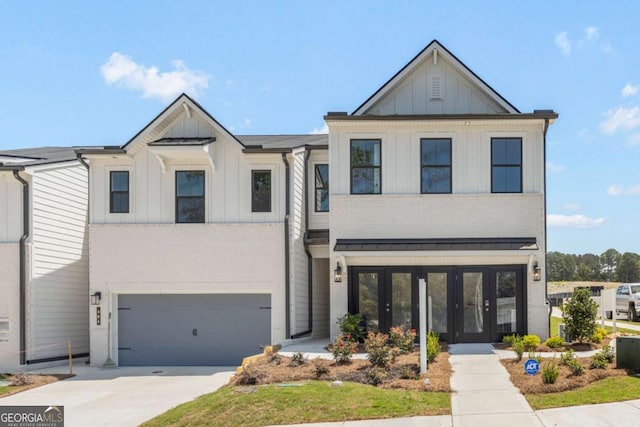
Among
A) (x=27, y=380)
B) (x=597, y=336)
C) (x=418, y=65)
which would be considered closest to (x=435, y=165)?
(x=418, y=65)

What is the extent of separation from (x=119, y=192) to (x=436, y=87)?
34.3 ft

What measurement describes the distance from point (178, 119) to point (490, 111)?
9708 millimetres

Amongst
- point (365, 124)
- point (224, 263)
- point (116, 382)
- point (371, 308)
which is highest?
point (365, 124)

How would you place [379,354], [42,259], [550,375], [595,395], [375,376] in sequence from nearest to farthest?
1. [595,395]
2. [550,375]
3. [375,376]
4. [379,354]
5. [42,259]

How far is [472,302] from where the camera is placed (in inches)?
729

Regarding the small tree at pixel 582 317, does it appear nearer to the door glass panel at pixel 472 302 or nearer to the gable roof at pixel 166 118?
the door glass panel at pixel 472 302

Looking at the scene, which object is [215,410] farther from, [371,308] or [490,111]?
[490,111]

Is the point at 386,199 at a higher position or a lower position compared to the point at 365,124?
lower

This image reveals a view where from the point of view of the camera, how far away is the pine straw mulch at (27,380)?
54.7ft

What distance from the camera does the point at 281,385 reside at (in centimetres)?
1288

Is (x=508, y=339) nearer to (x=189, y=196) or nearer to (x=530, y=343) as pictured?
(x=530, y=343)

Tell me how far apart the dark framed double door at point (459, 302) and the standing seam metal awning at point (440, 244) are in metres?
0.76

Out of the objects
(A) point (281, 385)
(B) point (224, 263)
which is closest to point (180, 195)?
(B) point (224, 263)

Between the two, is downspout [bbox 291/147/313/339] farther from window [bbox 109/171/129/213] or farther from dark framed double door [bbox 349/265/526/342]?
window [bbox 109/171/129/213]
